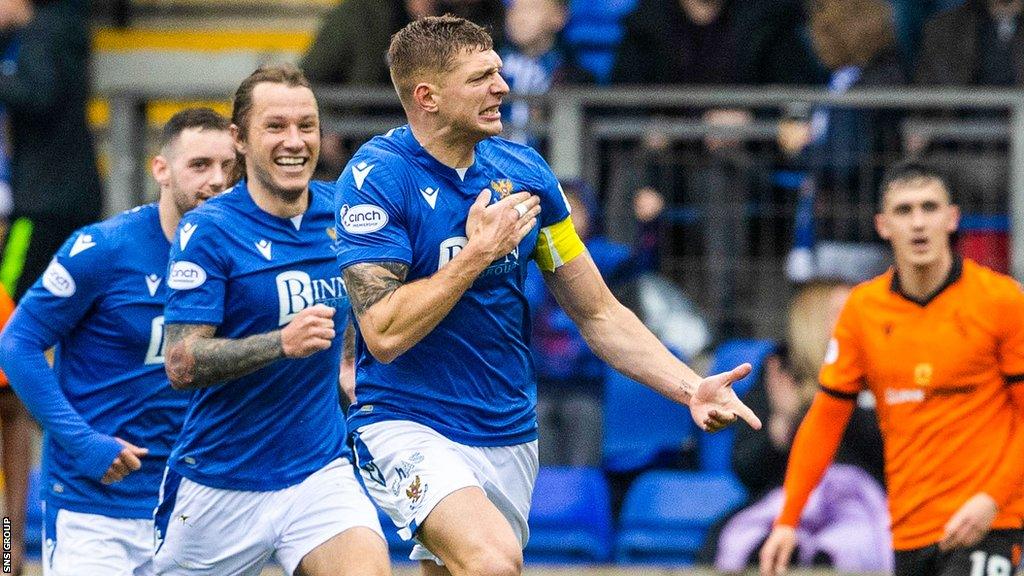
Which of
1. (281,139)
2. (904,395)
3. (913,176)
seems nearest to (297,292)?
(281,139)

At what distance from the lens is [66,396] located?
6.89 meters

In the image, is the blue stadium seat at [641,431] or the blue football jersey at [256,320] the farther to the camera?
the blue stadium seat at [641,431]

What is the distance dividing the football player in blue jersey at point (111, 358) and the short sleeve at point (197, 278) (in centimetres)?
65

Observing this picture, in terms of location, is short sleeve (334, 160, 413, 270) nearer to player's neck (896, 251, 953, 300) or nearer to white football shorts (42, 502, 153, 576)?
white football shorts (42, 502, 153, 576)

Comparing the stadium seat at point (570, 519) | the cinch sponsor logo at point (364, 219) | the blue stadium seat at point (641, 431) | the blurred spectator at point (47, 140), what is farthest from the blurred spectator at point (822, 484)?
the cinch sponsor logo at point (364, 219)

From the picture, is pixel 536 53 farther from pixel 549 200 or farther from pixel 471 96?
A: pixel 471 96

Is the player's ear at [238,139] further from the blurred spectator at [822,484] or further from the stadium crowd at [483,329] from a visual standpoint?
the blurred spectator at [822,484]

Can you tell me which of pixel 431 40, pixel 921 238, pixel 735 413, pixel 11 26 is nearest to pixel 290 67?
pixel 431 40

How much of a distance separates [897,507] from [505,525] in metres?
2.30

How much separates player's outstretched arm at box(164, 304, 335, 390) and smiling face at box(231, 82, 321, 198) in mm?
581

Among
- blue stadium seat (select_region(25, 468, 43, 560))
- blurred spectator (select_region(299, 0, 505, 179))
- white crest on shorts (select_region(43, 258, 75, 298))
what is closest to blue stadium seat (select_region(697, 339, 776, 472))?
blurred spectator (select_region(299, 0, 505, 179))

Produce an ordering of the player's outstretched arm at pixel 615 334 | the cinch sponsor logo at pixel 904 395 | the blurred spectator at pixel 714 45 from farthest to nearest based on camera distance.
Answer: the blurred spectator at pixel 714 45 → the cinch sponsor logo at pixel 904 395 → the player's outstretched arm at pixel 615 334

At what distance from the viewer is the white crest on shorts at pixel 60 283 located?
6.75 metres

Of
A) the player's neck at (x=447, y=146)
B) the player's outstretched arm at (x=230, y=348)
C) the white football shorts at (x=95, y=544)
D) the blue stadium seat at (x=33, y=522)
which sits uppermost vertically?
the player's neck at (x=447, y=146)
